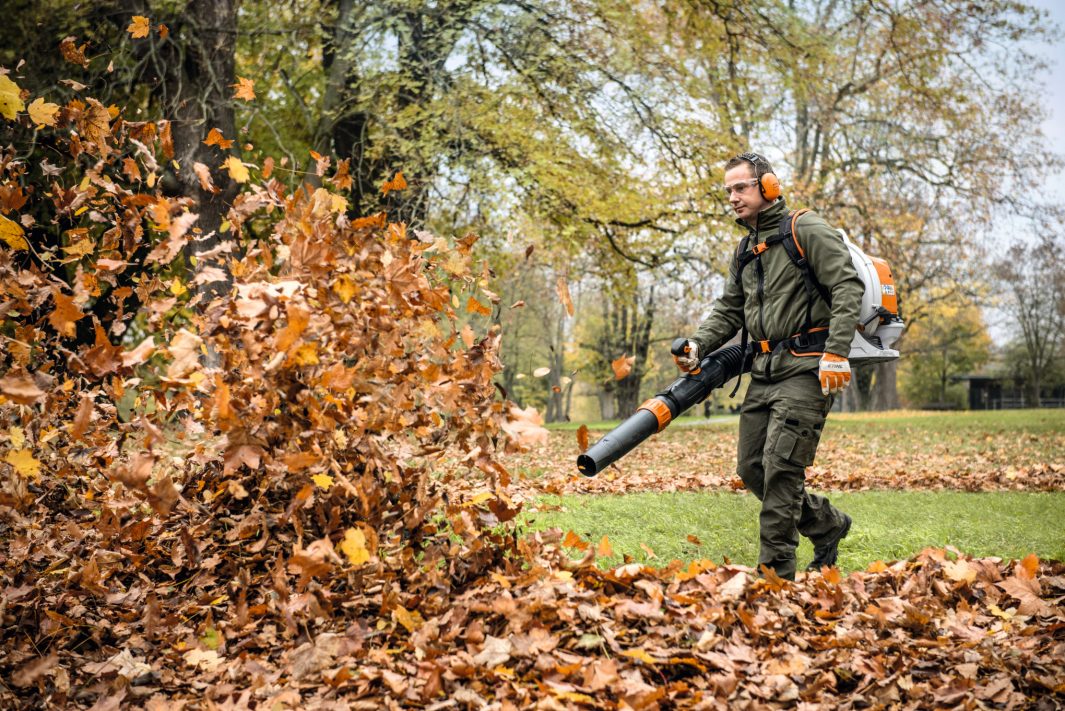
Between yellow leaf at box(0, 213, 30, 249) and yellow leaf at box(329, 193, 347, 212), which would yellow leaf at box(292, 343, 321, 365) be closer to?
yellow leaf at box(329, 193, 347, 212)

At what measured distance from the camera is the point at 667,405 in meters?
4.56

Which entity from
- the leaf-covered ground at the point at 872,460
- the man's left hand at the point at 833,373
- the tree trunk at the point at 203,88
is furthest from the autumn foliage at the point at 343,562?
the tree trunk at the point at 203,88

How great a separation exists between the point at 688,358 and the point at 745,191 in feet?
3.31

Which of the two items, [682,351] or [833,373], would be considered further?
[682,351]

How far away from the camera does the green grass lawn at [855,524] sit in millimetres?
5355

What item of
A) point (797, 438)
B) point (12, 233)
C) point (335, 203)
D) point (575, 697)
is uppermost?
point (335, 203)

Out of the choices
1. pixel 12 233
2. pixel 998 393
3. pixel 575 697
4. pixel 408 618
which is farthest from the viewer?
pixel 998 393

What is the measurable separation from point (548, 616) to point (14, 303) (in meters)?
2.98

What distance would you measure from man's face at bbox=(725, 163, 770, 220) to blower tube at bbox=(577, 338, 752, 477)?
0.83 meters

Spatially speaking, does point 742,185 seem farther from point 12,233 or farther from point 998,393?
point 998,393

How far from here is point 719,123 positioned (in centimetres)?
1488

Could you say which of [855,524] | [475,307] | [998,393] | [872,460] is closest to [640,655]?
[475,307]

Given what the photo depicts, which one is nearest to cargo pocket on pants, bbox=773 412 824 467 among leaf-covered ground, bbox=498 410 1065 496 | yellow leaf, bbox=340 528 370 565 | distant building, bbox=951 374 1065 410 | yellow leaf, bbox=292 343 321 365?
leaf-covered ground, bbox=498 410 1065 496

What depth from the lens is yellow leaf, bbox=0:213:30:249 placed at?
3.88 m
